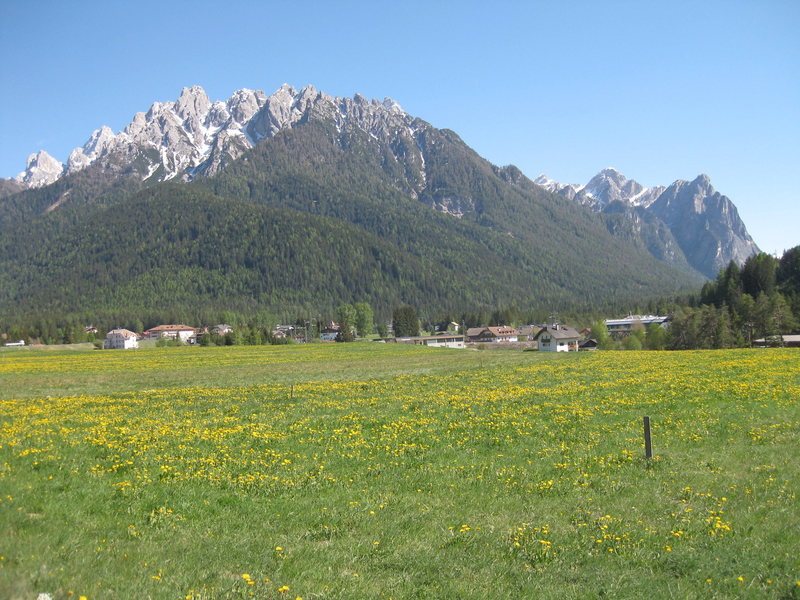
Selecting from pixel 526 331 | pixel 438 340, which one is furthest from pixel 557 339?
pixel 526 331

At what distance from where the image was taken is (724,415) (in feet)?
68.6

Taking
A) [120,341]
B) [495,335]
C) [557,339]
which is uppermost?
[120,341]

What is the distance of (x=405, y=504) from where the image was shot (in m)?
11.7

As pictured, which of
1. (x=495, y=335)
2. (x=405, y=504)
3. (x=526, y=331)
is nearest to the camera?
(x=405, y=504)

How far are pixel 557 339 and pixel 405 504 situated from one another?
350ft

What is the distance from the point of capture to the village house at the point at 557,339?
11256 cm

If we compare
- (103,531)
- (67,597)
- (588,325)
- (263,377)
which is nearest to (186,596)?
(67,597)

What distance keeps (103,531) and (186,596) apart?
324 centimetres

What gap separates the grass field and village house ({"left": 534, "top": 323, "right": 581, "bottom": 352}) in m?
90.7

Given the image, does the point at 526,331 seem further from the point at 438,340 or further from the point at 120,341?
the point at 120,341

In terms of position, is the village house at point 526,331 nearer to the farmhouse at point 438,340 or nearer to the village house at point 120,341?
the farmhouse at point 438,340

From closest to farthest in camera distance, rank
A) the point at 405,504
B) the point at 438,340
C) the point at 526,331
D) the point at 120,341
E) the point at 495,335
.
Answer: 1. the point at 405,504
2. the point at 120,341
3. the point at 438,340
4. the point at 495,335
5. the point at 526,331

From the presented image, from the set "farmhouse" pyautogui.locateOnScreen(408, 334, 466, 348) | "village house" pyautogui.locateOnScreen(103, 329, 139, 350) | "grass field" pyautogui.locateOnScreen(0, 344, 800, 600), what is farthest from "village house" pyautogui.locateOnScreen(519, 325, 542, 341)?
"grass field" pyautogui.locateOnScreen(0, 344, 800, 600)

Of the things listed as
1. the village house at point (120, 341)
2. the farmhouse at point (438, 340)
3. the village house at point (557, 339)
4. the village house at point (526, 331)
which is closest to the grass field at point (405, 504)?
the village house at point (557, 339)
